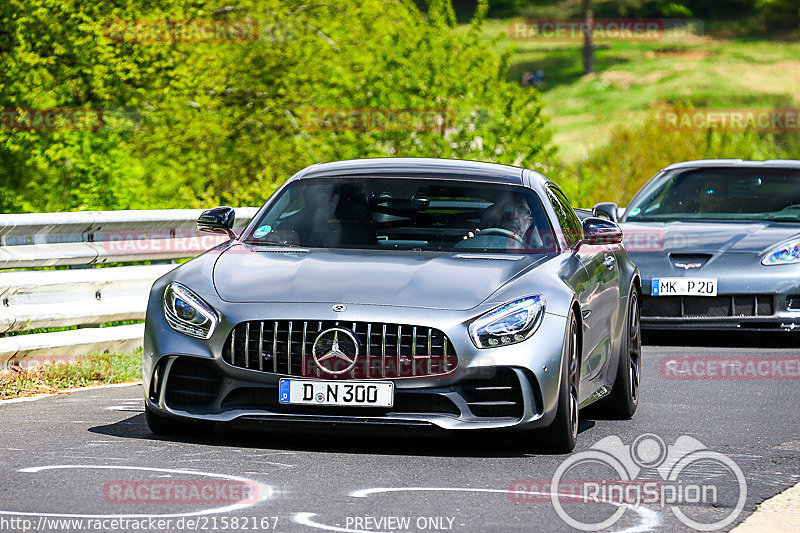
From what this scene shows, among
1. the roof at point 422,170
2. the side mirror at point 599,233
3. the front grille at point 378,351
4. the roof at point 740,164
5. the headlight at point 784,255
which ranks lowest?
the headlight at point 784,255

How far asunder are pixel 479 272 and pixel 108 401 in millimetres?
2687

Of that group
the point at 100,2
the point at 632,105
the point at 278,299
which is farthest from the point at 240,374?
the point at 632,105

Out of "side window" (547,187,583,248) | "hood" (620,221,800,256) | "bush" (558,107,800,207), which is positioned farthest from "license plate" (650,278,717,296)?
"bush" (558,107,800,207)

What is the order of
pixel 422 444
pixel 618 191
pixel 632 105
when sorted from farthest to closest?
pixel 632 105 → pixel 618 191 → pixel 422 444

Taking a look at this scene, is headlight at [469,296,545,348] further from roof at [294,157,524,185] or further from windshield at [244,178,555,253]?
roof at [294,157,524,185]

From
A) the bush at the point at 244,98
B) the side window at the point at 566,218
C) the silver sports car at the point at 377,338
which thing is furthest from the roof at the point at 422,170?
the bush at the point at 244,98

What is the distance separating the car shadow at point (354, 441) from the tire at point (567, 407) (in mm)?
65

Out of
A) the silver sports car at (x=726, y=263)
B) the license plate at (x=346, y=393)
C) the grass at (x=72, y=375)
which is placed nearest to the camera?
the license plate at (x=346, y=393)

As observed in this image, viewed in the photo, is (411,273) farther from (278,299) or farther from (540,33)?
(540,33)

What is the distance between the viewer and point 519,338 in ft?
21.6

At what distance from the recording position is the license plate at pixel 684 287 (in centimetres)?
1237

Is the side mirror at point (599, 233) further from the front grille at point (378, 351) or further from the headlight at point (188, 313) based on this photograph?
the headlight at point (188, 313)

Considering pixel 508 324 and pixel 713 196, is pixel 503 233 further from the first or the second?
pixel 713 196

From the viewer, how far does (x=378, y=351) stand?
6.49 m
